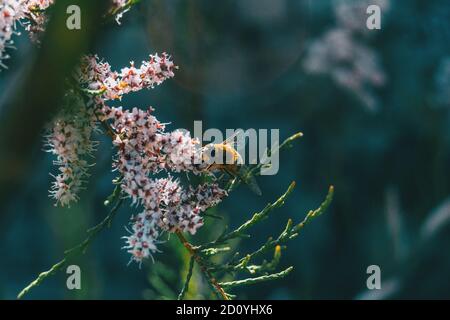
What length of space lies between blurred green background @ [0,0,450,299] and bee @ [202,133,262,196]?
4.80 meters

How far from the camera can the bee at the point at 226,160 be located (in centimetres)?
170

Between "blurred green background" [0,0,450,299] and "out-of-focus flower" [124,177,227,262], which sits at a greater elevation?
"blurred green background" [0,0,450,299]

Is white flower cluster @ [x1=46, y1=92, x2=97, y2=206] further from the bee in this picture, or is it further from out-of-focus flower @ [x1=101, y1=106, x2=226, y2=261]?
the bee

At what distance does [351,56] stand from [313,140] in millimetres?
1284

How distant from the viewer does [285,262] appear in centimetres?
738

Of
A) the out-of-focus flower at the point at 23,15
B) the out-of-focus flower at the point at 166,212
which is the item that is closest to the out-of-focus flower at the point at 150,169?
the out-of-focus flower at the point at 166,212

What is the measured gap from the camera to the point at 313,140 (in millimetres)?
8219

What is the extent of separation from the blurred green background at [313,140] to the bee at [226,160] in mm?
4800

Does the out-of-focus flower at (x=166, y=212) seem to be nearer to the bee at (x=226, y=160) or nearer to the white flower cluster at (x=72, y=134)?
the bee at (x=226, y=160)

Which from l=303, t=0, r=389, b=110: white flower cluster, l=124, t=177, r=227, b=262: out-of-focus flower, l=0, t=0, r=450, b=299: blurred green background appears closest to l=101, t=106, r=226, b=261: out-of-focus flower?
l=124, t=177, r=227, b=262: out-of-focus flower

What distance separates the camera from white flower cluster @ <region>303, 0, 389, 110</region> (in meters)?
7.34
